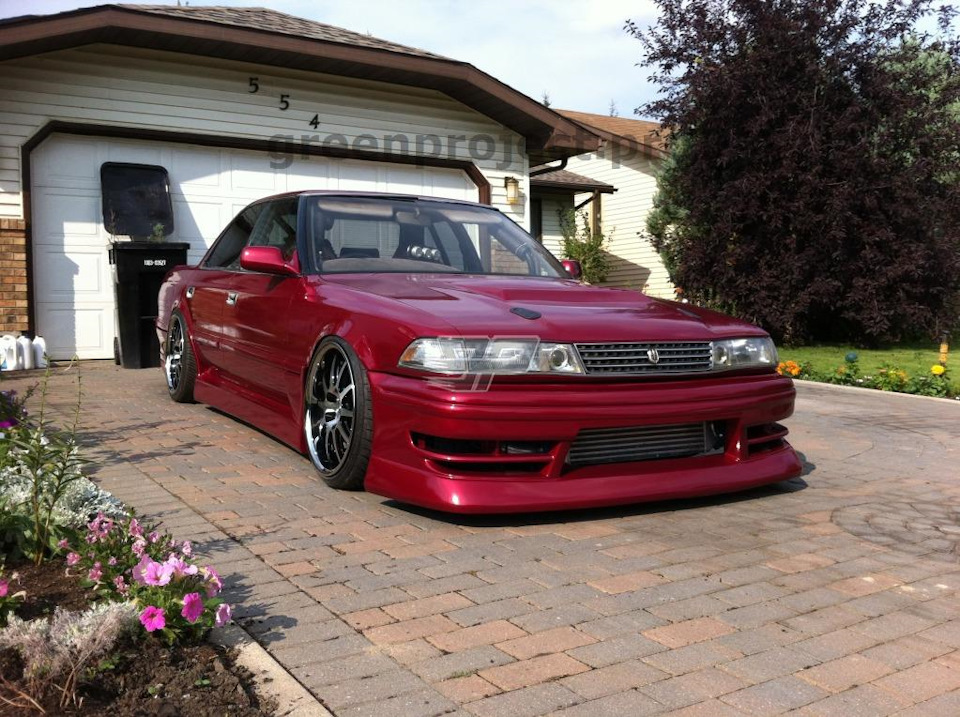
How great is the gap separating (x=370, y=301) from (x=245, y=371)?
1558 millimetres

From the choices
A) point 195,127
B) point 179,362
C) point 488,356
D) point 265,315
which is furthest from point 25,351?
point 488,356

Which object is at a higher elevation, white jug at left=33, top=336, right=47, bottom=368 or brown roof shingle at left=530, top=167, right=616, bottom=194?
brown roof shingle at left=530, top=167, right=616, bottom=194

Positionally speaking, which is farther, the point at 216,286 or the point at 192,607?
the point at 216,286

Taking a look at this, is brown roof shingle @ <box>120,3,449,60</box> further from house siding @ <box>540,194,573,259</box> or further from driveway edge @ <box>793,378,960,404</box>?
driveway edge @ <box>793,378,960,404</box>

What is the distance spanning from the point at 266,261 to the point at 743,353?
2475mm

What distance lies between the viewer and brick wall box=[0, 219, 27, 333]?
9.25 meters

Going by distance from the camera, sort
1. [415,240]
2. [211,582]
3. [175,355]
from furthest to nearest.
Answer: [175,355], [415,240], [211,582]

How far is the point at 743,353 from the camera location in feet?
13.6

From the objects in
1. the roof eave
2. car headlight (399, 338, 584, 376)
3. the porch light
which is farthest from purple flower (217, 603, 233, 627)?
the porch light

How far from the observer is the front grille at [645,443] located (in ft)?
12.1

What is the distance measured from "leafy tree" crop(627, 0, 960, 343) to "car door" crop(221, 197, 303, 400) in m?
9.56

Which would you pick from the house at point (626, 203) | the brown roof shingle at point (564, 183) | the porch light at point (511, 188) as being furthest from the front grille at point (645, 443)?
the house at point (626, 203)

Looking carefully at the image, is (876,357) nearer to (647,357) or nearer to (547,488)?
Answer: (647,357)

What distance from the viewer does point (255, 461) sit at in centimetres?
477
